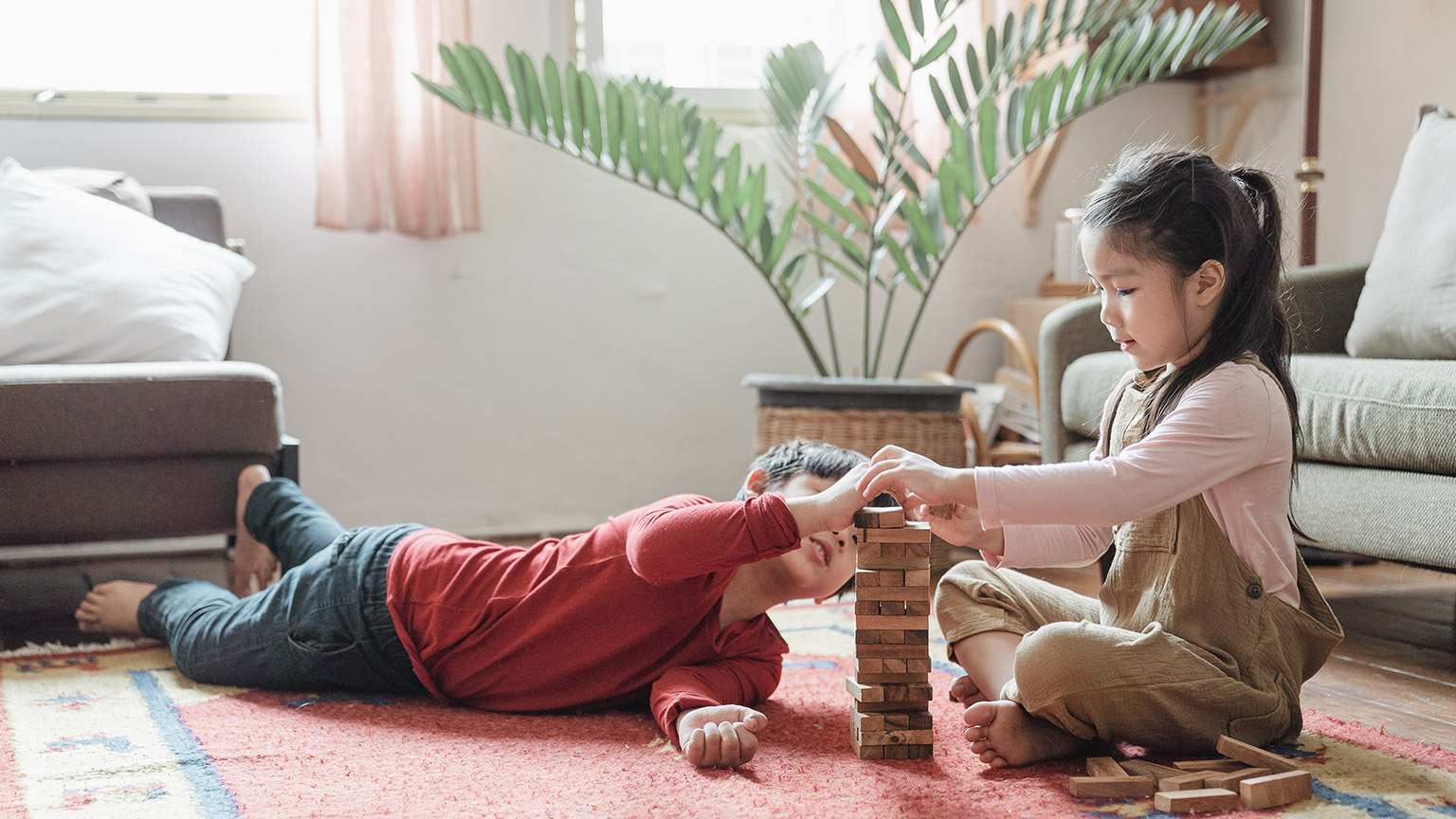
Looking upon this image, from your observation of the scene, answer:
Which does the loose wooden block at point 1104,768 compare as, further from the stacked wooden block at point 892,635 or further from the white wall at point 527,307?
the white wall at point 527,307

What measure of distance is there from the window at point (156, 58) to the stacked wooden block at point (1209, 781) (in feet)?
7.35

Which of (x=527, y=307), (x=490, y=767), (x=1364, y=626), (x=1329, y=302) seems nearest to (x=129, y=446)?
(x=490, y=767)

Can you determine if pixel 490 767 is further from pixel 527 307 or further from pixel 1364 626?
pixel 527 307

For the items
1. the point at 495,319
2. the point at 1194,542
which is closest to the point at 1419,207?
the point at 1194,542

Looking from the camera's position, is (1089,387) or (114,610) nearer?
(114,610)

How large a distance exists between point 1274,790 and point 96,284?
1.92 meters

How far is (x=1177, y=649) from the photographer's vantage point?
1.02 m

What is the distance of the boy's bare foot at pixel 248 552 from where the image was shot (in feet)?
5.70

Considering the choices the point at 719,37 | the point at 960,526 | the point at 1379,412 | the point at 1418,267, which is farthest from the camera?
the point at 719,37

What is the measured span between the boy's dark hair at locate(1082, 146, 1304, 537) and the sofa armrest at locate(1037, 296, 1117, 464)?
837 millimetres

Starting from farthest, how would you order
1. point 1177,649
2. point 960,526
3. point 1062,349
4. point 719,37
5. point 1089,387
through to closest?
point 719,37
point 1062,349
point 1089,387
point 960,526
point 1177,649

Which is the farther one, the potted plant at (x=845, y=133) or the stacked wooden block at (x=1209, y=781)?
the potted plant at (x=845, y=133)

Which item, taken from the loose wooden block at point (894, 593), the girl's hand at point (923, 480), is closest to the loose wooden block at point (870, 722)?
the loose wooden block at point (894, 593)

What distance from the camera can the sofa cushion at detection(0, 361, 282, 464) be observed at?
5.34ft
